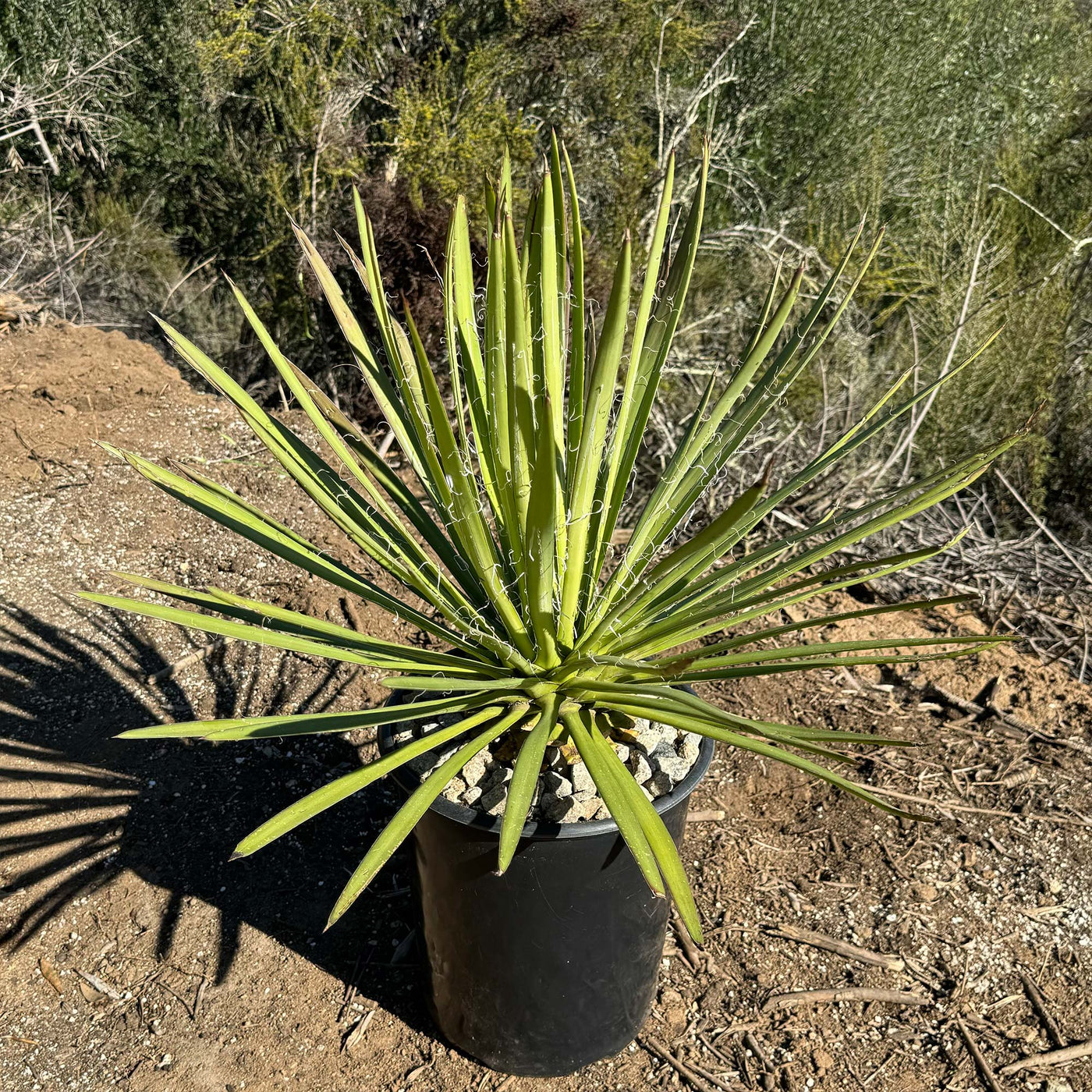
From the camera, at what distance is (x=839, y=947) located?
7.09 ft

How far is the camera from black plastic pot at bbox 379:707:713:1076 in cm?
153

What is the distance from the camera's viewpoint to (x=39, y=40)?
5.78m

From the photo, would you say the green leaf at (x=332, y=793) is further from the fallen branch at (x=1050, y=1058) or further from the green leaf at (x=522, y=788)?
the fallen branch at (x=1050, y=1058)

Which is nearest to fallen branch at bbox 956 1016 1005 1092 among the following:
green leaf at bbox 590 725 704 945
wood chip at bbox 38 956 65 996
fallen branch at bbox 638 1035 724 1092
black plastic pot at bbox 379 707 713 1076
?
fallen branch at bbox 638 1035 724 1092

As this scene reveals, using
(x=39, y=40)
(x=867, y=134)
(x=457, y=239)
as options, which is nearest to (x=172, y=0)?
(x=39, y=40)

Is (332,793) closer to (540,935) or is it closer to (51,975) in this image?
(540,935)

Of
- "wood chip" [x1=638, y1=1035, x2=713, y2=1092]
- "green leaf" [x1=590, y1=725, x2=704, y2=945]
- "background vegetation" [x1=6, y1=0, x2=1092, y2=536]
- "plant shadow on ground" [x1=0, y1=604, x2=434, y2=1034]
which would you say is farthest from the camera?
"background vegetation" [x1=6, y1=0, x2=1092, y2=536]

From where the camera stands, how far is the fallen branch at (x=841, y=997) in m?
2.04

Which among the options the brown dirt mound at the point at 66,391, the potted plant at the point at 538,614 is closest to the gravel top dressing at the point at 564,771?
the potted plant at the point at 538,614

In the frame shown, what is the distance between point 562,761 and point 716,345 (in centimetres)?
385

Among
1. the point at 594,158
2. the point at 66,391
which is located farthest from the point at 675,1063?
the point at 594,158

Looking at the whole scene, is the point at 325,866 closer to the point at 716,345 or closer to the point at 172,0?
the point at 716,345

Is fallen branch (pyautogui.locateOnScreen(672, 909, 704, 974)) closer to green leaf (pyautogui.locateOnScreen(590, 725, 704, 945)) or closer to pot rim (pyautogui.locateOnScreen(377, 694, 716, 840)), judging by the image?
pot rim (pyautogui.locateOnScreen(377, 694, 716, 840))

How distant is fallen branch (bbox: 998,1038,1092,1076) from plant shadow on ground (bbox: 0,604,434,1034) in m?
1.21
